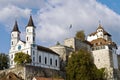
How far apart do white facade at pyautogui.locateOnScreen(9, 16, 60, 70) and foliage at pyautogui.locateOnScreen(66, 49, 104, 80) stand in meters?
9.33

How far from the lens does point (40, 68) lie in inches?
2980

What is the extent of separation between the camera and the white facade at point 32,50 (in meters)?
79.8

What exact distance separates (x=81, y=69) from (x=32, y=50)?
14.4m

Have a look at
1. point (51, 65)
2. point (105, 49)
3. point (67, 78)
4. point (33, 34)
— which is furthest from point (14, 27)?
point (105, 49)

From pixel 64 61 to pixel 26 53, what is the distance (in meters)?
14.9

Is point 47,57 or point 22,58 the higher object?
point 47,57

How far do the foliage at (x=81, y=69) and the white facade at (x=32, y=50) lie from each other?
9.33 m

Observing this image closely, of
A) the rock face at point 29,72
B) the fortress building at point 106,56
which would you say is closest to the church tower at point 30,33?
the rock face at point 29,72

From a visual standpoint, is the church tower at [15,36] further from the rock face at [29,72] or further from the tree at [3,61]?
the rock face at [29,72]

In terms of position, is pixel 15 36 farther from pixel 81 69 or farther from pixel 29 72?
pixel 81 69

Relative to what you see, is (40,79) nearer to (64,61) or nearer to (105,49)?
(64,61)

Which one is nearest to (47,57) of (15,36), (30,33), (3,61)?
(30,33)

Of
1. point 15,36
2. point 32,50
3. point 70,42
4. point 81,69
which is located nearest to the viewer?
point 81,69

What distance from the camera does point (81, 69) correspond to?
7331 centimetres
